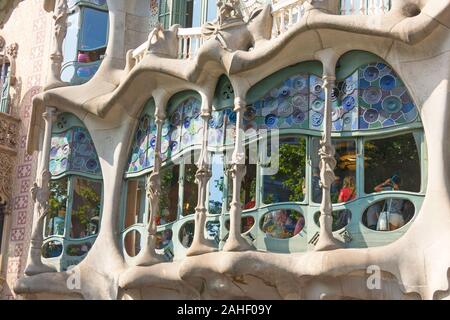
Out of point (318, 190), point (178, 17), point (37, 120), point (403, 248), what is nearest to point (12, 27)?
Result: point (37, 120)

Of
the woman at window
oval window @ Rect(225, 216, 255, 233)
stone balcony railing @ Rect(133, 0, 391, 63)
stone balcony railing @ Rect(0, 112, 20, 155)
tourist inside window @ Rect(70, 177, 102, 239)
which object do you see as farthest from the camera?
stone balcony railing @ Rect(0, 112, 20, 155)

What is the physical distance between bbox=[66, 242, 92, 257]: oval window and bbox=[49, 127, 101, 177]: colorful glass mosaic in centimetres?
136

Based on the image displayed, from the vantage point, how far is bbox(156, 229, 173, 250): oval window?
1493cm

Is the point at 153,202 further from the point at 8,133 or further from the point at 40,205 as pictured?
the point at 8,133

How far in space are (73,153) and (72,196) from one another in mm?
850

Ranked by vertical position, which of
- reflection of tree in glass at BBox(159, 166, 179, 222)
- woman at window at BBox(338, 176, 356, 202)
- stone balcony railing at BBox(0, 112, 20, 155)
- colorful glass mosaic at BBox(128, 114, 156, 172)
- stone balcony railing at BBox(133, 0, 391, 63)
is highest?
stone balcony railing at BBox(133, 0, 391, 63)

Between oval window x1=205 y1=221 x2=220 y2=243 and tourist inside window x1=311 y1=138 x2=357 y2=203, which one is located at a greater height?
tourist inside window x1=311 y1=138 x2=357 y2=203

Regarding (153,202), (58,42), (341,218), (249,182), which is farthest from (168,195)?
(58,42)

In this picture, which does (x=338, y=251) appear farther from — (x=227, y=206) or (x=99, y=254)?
(x=99, y=254)

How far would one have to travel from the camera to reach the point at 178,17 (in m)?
17.0

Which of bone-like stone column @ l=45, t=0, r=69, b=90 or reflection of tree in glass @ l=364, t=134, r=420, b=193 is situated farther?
bone-like stone column @ l=45, t=0, r=69, b=90

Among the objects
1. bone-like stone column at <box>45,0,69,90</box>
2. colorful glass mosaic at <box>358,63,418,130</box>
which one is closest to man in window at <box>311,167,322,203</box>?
colorful glass mosaic at <box>358,63,418,130</box>

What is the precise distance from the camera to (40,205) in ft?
54.5

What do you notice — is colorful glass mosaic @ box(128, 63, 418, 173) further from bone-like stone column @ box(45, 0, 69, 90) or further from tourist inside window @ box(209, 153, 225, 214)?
bone-like stone column @ box(45, 0, 69, 90)
